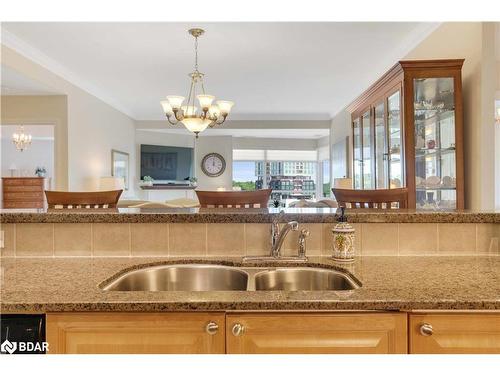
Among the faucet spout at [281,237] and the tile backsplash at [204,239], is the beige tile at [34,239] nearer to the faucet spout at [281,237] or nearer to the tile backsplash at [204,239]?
the tile backsplash at [204,239]

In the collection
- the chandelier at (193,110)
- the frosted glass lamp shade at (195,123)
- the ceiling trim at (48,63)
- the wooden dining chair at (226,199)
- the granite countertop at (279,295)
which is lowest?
the granite countertop at (279,295)

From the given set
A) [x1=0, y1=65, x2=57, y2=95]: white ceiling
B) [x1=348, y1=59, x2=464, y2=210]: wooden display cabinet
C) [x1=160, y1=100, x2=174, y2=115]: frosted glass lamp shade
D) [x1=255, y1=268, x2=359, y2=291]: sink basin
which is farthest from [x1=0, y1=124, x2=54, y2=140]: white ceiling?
[x1=255, y1=268, x2=359, y2=291]: sink basin

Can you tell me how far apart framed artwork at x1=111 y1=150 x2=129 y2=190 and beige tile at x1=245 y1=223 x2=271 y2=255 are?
5434 millimetres

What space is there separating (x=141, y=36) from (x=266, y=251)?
2954 mm

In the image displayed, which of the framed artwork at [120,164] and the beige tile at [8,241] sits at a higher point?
the framed artwork at [120,164]

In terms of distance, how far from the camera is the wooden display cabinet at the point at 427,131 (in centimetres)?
296

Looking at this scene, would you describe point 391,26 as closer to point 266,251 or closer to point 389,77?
point 389,77

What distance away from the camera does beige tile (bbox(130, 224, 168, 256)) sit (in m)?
1.51

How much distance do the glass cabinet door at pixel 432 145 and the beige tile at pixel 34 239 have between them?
2.68 m

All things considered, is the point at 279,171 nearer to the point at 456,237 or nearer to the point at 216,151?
the point at 216,151

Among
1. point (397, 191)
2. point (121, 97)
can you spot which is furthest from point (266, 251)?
point (121, 97)

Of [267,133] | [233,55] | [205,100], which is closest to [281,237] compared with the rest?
[205,100]

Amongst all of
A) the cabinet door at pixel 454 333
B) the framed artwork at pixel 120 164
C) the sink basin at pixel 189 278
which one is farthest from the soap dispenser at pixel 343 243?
the framed artwork at pixel 120 164

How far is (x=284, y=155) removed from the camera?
10.1 m
